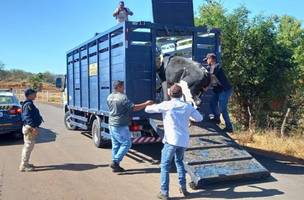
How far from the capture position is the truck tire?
11516 mm

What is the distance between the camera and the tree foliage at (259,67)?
49.6 ft

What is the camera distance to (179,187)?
7.38 meters

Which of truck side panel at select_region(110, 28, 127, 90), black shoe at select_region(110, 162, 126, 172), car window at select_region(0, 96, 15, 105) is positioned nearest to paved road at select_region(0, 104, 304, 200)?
black shoe at select_region(110, 162, 126, 172)

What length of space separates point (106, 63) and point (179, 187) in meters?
4.29

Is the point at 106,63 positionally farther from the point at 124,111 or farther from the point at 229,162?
the point at 229,162

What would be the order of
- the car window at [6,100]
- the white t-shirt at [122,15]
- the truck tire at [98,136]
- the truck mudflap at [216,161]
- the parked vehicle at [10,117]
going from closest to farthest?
the truck mudflap at [216,161]
the truck tire at [98,136]
the white t-shirt at [122,15]
the parked vehicle at [10,117]
the car window at [6,100]

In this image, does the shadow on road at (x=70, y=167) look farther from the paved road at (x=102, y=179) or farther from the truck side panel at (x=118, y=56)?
the truck side panel at (x=118, y=56)

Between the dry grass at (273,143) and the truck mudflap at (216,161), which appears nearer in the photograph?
the truck mudflap at (216,161)

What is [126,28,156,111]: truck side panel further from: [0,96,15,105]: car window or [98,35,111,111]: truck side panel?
[0,96,15,105]: car window

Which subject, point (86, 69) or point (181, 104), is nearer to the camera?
point (181, 104)

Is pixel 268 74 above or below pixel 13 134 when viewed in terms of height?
above

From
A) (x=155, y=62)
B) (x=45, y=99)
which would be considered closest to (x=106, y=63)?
(x=155, y=62)

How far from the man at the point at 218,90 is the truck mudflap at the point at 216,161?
34.6 inches

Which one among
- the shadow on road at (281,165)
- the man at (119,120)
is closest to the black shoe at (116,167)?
the man at (119,120)
